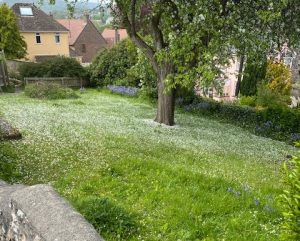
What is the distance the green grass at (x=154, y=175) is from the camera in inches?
247

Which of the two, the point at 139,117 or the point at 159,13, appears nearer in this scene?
the point at 159,13

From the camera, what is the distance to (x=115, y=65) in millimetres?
32375

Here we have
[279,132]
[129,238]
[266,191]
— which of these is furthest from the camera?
[279,132]

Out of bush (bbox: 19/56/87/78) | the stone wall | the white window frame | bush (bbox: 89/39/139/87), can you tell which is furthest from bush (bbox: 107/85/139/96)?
the white window frame

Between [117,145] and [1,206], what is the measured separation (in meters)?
6.32

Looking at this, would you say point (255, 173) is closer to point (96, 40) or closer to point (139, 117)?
point (139, 117)

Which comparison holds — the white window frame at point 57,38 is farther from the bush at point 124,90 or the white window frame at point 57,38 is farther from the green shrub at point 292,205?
the green shrub at point 292,205

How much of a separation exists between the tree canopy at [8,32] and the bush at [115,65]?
50.1ft

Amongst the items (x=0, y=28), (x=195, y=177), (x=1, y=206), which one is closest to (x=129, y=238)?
(x=1, y=206)

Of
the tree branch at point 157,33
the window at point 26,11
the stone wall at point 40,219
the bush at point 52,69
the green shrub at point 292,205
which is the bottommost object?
the bush at point 52,69

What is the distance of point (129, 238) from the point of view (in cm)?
581

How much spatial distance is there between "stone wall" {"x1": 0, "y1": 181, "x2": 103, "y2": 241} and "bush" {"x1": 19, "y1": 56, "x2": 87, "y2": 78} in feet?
94.6

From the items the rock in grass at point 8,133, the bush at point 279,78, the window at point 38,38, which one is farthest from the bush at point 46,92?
the window at point 38,38

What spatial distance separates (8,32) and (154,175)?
3964 cm
